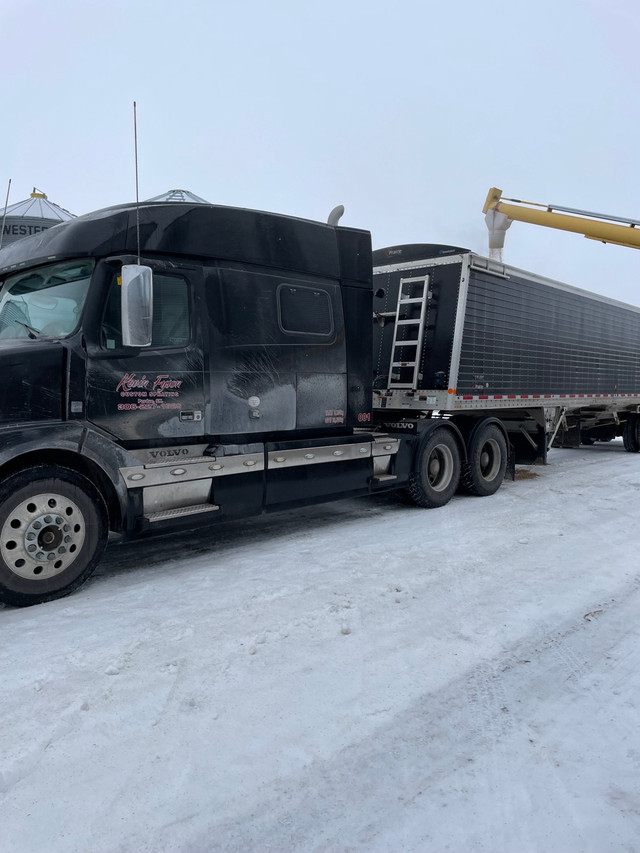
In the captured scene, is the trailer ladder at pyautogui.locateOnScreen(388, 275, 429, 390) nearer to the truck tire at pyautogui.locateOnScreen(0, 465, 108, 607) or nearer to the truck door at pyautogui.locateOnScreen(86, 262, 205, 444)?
the truck door at pyautogui.locateOnScreen(86, 262, 205, 444)

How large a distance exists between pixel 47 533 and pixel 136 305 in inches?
72.4

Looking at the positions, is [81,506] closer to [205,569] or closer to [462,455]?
[205,569]

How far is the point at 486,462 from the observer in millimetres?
8969

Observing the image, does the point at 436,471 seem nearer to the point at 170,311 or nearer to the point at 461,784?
the point at 170,311

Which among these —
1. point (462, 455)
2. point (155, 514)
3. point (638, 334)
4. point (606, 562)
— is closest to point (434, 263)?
point (462, 455)

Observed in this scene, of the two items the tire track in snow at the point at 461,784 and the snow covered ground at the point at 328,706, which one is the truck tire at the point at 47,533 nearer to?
the snow covered ground at the point at 328,706

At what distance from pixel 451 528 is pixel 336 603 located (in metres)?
2.71

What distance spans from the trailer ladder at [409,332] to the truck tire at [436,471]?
848mm

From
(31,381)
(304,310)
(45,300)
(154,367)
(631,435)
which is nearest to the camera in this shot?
(31,381)

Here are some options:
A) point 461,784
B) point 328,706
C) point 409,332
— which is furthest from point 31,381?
point 409,332

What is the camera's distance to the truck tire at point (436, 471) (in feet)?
25.2

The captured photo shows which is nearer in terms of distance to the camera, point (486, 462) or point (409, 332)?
point (409, 332)

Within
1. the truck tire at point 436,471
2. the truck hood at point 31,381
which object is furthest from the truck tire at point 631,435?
the truck hood at point 31,381

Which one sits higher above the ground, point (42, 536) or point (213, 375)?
point (213, 375)
